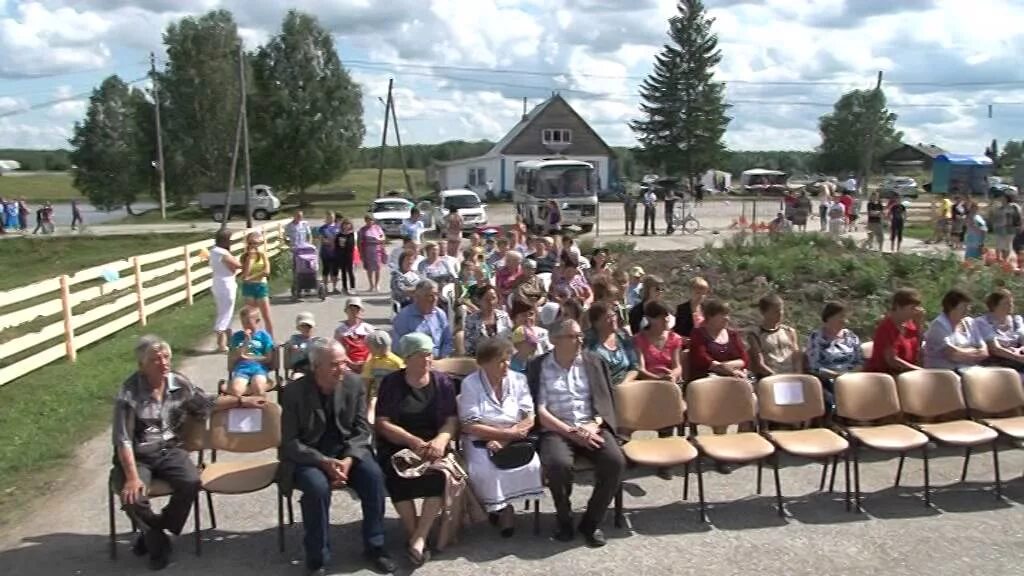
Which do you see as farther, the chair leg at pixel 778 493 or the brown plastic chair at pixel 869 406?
the brown plastic chair at pixel 869 406

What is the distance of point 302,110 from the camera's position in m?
56.9

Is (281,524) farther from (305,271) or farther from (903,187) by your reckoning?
(903,187)

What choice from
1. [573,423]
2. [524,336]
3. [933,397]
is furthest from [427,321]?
[933,397]

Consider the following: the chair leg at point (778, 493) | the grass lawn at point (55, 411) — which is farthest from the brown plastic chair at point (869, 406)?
the grass lawn at point (55, 411)

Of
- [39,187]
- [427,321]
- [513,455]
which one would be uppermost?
[39,187]

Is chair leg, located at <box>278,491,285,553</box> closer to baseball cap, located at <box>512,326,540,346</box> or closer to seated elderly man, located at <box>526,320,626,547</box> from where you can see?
seated elderly man, located at <box>526,320,626,547</box>

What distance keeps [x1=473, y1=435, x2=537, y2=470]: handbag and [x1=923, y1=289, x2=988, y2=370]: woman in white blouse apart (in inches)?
145

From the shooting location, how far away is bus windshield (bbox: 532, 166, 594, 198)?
32719 mm

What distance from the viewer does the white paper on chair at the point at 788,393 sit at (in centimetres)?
648

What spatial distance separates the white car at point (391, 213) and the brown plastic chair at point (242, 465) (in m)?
25.4

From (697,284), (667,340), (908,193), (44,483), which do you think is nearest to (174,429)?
(44,483)

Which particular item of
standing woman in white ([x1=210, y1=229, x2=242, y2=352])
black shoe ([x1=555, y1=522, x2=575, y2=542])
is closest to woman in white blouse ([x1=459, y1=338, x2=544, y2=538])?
black shoe ([x1=555, y1=522, x2=575, y2=542])

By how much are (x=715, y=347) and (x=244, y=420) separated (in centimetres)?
353

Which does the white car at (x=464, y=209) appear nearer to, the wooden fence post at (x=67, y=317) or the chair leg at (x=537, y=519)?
the wooden fence post at (x=67, y=317)
